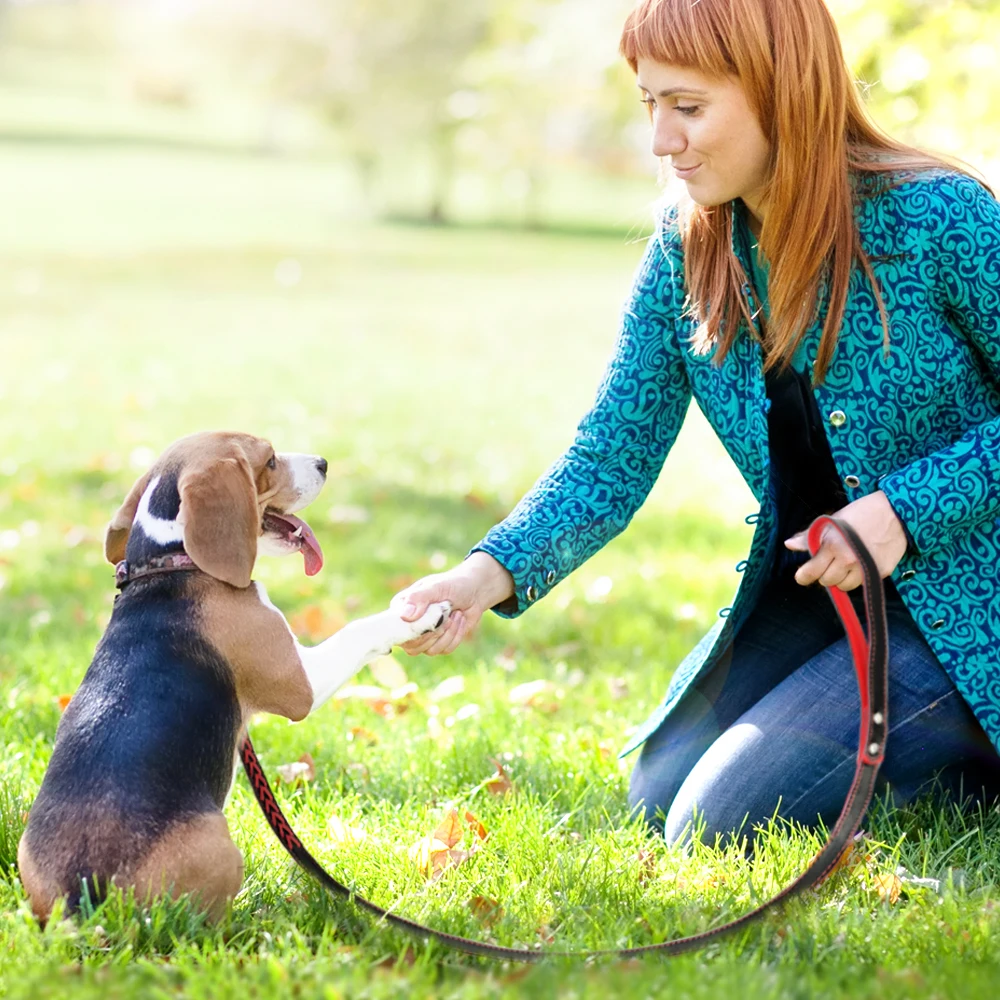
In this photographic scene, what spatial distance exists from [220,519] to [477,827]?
3.40ft

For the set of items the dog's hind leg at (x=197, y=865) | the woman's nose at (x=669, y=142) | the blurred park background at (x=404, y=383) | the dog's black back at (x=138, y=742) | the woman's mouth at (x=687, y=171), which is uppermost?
the woman's nose at (x=669, y=142)

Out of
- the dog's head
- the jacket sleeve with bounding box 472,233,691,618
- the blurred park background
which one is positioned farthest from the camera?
the blurred park background

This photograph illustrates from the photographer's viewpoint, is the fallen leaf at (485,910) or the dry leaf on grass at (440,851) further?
the dry leaf on grass at (440,851)

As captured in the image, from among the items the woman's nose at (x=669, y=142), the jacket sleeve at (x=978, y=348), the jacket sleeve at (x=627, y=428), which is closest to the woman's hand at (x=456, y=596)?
the jacket sleeve at (x=627, y=428)

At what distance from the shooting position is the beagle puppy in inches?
106

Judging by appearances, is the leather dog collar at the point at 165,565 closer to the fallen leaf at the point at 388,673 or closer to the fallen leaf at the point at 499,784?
the fallen leaf at the point at 499,784

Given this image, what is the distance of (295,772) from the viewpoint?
380 centimetres

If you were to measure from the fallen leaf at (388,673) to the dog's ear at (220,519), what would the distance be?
1.83m

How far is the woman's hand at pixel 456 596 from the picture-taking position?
3.35 metres

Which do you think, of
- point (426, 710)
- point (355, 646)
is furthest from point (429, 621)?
point (426, 710)

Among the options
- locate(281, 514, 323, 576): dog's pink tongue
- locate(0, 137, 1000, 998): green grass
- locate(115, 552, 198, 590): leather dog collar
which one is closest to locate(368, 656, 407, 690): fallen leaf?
locate(0, 137, 1000, 998): green grass

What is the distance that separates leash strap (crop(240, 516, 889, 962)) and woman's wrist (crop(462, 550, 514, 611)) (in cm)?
74

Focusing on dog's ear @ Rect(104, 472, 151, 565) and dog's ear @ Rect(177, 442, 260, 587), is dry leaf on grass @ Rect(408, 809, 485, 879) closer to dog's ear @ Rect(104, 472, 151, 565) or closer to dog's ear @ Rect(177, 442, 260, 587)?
dog's ear @ Rect(177, 442, 260, 587)

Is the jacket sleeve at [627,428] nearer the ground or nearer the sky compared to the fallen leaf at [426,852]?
A: nearer the sky
